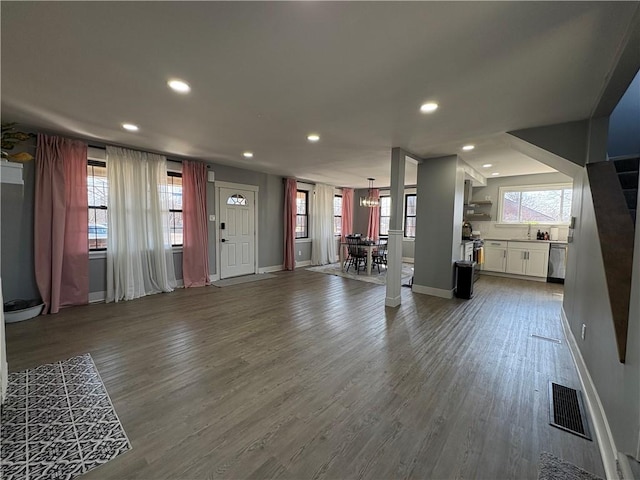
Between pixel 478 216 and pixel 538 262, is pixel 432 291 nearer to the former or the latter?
pixel 538 262

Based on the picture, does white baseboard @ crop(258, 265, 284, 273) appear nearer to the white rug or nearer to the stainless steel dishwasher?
the white rug

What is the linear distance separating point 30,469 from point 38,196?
374cm

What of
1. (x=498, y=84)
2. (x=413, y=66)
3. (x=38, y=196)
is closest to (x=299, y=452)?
(x=413, y=66)

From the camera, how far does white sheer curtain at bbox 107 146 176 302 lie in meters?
4.43

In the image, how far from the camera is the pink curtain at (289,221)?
7444 millimetres

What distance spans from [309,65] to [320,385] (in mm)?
2531

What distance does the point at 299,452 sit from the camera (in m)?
1.62

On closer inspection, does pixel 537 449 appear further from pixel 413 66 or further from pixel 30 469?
pixel 30 469

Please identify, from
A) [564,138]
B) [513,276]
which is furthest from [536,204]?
[564,138]

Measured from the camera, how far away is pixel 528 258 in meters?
6.31

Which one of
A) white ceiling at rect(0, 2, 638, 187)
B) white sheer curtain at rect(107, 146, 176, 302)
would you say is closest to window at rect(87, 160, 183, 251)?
white sheer curtain at rect(107, 146, 176, 302)

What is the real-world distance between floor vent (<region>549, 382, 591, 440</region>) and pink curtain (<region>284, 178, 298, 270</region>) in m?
5.98

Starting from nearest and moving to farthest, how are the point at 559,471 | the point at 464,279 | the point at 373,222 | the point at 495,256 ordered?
the point at 559,471, the point at 464,279, the point at 495,256, the point at 373,222

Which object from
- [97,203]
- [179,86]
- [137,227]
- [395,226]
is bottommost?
[137,227]
